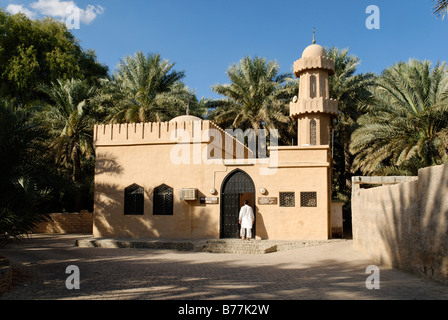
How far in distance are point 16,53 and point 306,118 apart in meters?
19.0

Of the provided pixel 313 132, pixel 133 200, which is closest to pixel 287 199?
pixel 313 132

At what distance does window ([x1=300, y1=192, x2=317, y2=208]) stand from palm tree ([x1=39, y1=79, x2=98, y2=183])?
1112 centimetres

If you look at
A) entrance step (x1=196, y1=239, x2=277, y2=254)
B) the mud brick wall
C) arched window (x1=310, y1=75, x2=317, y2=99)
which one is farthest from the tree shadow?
arched window (x1=310, y1=75, x2=317, y2=99)

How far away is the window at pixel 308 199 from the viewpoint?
13.2 m

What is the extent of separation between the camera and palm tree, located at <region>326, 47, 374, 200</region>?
828 inches

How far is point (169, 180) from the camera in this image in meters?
14.5

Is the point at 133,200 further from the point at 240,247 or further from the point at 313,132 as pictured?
the point at 313,132

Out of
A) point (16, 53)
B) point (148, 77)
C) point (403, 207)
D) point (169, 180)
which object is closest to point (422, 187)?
point (403, 207)

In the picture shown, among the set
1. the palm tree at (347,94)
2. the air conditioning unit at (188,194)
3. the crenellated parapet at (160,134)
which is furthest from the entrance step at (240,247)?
the palm tree at (347,94)

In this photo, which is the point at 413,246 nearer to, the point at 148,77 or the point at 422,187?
the point at 422,187

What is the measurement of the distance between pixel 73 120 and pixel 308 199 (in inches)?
487

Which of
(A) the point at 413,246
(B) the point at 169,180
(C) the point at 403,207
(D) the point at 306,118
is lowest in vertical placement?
(A) the point at 413,246

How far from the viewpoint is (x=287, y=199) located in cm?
1345

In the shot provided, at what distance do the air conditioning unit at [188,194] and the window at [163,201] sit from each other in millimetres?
590
